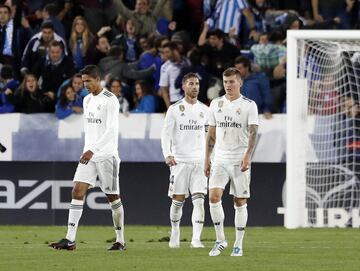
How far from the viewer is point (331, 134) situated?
68.0 feet

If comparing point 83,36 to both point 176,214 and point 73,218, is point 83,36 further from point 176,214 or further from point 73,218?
point 73,218

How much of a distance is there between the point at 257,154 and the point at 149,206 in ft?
6.98

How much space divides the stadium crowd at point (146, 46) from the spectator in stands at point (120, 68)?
2cm

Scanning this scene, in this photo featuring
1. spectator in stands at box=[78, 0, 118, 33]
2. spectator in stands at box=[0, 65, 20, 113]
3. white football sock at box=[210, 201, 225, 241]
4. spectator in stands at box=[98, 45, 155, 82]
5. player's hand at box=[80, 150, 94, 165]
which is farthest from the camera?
spectator in stands at box=[78, 0, 118, 33]

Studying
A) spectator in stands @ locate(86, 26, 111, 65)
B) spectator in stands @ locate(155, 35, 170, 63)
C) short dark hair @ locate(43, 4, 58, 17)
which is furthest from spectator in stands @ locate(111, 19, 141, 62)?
short dark hair @ locate(43, 4, 58, 17)

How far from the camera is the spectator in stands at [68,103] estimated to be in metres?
21.6

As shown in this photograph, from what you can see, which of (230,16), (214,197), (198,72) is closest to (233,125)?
(214,197)

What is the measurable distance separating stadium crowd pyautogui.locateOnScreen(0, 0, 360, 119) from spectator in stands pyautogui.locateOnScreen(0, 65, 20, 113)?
19mm

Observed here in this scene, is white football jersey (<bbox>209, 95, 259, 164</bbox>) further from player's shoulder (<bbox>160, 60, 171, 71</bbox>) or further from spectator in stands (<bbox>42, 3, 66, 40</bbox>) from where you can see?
spectator in stands (<bbox>42, 3, 66, 40</bbox>)

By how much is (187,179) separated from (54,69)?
23.8 ft

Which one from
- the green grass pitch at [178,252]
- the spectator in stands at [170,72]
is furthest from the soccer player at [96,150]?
the spectator in stands at [170,72]

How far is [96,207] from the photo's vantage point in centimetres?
2145

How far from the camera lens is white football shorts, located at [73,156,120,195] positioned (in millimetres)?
15055

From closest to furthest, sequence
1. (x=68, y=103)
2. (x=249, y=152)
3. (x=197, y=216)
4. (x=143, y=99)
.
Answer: (x=249, y=152) < (x=197, y=216) < (x=68, y=103) < (x=143, y=99)
